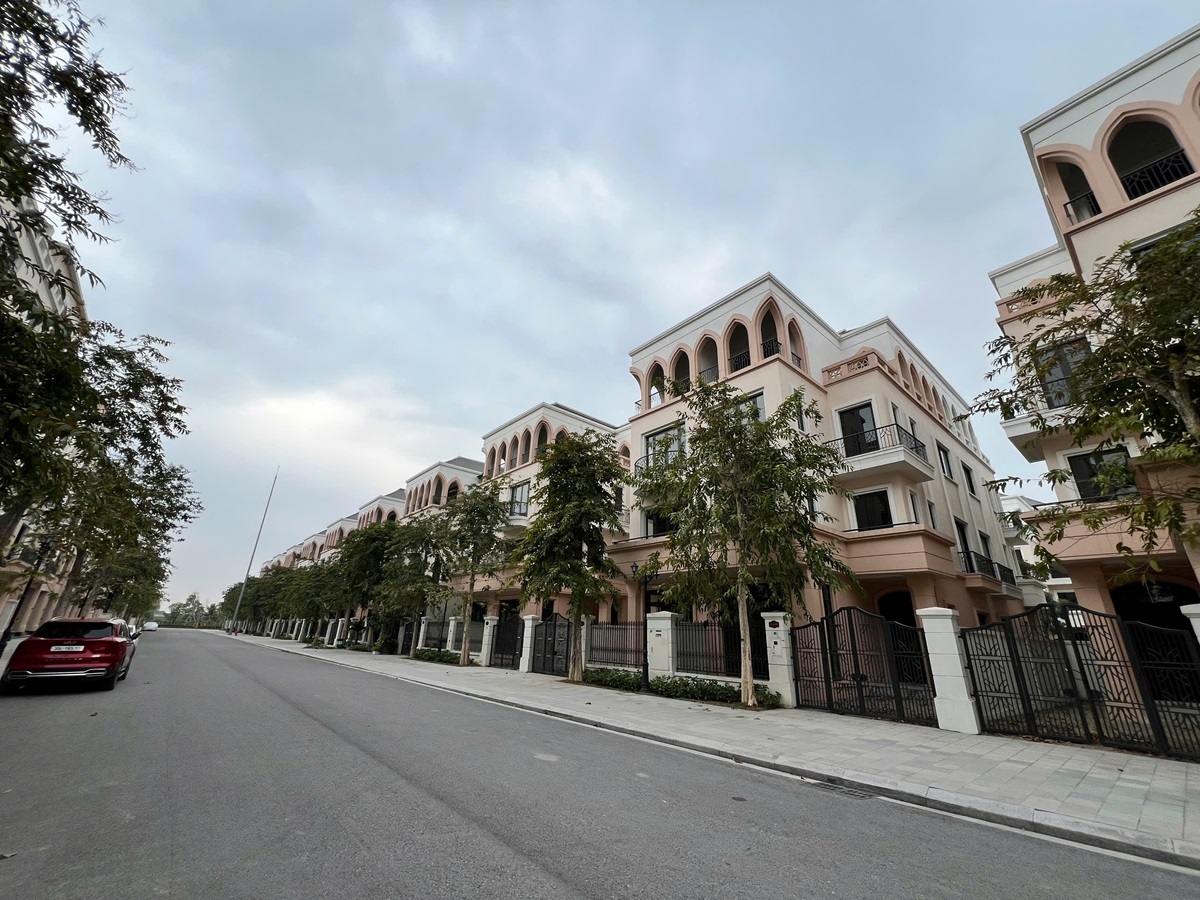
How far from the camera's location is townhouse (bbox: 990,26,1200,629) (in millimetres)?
11523

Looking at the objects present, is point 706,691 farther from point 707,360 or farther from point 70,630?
point 70,630

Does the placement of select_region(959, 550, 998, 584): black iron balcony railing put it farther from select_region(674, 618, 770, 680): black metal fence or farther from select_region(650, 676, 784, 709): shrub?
select_region(650, 676, 784, 709): shrub

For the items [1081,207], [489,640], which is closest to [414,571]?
[489,640]

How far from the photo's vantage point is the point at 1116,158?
45.2 ft

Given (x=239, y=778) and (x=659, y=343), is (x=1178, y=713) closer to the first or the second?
(x=239, y=778)

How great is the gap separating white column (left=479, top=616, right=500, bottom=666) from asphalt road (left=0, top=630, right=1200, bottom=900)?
54.0 feet

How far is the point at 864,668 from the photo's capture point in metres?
11.3

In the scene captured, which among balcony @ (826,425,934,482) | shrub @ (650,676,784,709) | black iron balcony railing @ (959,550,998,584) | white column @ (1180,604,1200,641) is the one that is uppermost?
balcony @ (826,425,934,482)

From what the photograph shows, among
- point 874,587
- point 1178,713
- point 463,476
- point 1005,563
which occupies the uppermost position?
point 463,476

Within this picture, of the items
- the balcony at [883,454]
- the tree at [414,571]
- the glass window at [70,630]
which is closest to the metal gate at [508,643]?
the tree at [414,571]

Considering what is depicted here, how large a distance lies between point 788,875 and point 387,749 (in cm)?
534

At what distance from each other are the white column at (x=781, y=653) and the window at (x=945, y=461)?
1451cm

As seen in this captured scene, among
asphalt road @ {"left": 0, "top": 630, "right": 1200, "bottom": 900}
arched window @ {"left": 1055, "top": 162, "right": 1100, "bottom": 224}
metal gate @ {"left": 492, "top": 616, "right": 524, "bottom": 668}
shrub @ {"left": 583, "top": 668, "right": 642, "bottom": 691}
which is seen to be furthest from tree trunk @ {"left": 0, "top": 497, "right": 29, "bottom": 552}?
arched window @ {"left": 1055, "top": 162, "right": 1100, "bottom": 224}

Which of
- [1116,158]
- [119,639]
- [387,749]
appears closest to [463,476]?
[119,639]
